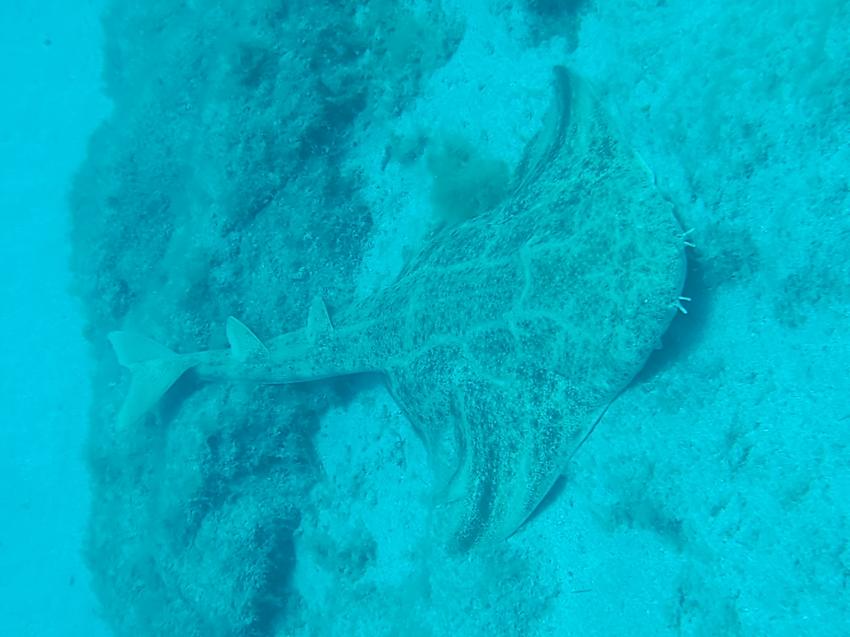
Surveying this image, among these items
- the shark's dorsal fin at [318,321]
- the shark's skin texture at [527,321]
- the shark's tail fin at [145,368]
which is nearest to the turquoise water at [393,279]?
the shark's tail fin at [145,368]

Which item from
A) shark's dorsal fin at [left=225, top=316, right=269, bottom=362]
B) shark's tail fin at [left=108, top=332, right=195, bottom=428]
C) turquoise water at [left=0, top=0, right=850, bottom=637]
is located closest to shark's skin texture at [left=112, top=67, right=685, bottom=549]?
turquoise water at [left=0, top=0, right=850, bottom=637]

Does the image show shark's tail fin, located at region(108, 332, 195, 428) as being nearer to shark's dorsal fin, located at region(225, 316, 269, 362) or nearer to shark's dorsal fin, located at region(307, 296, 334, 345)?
shark's dorsal fin, located at region(225, 316, 269, 362)

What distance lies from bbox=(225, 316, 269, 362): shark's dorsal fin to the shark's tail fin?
0.96 meters

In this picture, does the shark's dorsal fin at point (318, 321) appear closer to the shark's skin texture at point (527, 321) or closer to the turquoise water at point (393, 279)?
the shark's skin texture at point (527, 321)

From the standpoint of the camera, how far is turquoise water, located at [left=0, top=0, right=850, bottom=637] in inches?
153

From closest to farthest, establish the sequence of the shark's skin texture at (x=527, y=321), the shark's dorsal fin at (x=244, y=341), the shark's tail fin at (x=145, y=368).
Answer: the shark's skin texture at (x=527, y=321), the shark's dorsal fin at (x=244, y=341), the shark's tail fin at (x=145, y=368)

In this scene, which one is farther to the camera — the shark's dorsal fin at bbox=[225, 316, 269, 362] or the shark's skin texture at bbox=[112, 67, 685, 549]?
the shark's dorsal fin at bbox=[225, 316, 269, 362]

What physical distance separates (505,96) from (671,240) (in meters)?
3.05

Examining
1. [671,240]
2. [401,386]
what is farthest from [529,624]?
[671,240]

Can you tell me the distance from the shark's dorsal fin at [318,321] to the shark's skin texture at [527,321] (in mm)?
13

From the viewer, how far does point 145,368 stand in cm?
709

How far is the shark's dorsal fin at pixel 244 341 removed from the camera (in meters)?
6.31

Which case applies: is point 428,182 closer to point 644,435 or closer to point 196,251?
point 196,251

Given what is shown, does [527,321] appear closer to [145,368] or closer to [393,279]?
[393,279]
